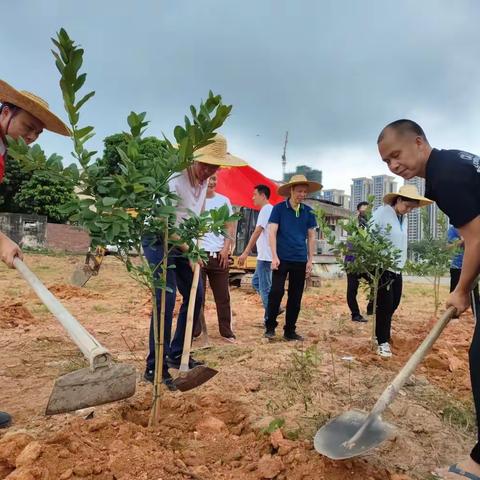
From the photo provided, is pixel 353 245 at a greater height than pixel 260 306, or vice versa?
pixel 353 245

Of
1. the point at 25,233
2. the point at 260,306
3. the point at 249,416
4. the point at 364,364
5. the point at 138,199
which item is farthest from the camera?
the point at 25,233

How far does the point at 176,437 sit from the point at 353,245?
292 centimetres

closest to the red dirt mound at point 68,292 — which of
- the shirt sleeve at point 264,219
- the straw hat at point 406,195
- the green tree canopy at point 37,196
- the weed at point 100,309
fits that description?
the weed at point 100,309

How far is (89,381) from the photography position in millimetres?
2043

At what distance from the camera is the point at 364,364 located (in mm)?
3953

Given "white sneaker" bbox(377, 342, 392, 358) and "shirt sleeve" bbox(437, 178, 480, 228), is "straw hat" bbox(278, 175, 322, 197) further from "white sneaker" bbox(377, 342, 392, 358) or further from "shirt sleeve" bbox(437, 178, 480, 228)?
"shirt sleeve" bbox(437, 178, 480, 228)

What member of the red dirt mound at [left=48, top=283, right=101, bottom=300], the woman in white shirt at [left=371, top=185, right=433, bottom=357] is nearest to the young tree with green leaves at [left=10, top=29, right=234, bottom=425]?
the woman in white shirt at [left=371, top=185, right=433, bottom=357]

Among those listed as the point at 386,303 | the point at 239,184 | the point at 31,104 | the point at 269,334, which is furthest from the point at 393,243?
the point at 239,184

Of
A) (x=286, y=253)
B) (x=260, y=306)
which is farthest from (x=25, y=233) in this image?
(x=286, y=253)

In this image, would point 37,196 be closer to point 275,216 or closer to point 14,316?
point 14,316

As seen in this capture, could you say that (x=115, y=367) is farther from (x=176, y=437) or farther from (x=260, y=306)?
(x=260, y=306)

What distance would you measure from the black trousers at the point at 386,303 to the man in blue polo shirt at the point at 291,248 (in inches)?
33.5

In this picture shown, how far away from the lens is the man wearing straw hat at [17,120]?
242 cm

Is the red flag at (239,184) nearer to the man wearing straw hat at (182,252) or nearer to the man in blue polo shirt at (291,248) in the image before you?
the man in blue polo shirt at (291,248)
